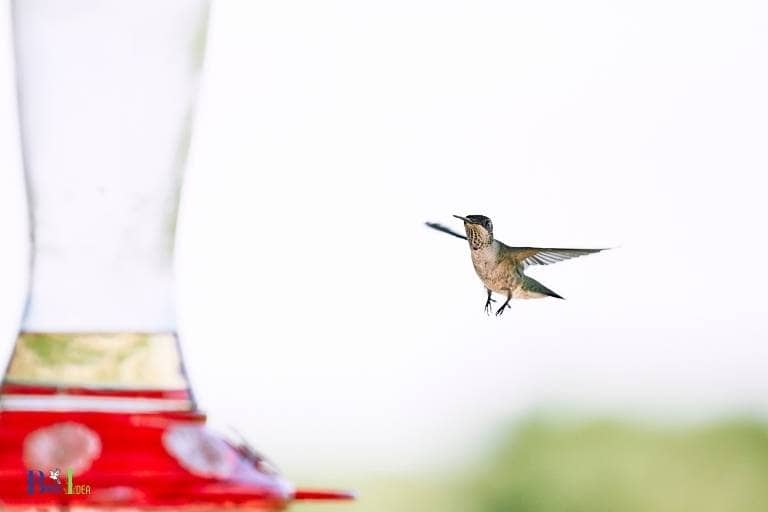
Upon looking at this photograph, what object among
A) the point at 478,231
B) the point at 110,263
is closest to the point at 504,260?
the point at 478,231

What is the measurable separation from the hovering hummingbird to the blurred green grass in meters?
5.29

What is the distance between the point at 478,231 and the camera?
252 cm

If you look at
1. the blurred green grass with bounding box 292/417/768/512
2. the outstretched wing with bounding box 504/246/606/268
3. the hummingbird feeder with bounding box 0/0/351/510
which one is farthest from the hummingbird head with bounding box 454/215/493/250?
the blurred green grass with bounding box 292/417/768/512

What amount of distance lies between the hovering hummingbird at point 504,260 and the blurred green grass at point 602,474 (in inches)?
208

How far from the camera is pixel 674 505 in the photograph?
28.6 ft

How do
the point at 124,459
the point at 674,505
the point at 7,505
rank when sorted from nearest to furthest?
the point at 7,505 → the point at 124,459 → the point at 674,505

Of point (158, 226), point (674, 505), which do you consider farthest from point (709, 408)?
point (158, 226)

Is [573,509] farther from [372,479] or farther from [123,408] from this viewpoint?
[123,408]

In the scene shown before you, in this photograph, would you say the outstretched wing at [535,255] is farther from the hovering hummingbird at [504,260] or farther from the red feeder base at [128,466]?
the red feeder base at [128,466]

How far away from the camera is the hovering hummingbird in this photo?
252 cm

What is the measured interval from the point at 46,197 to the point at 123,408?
0.34 m

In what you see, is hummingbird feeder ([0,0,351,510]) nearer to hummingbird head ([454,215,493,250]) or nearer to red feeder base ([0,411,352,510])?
red feeder base ([0,411,352,510])

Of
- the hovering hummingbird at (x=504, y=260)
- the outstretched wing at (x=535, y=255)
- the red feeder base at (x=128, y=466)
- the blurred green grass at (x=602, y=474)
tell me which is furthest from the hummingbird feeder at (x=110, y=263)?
the blurred green grass at (x=602, y=474)

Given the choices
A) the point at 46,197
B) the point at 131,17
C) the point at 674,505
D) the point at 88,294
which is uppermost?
the point at 674,505
